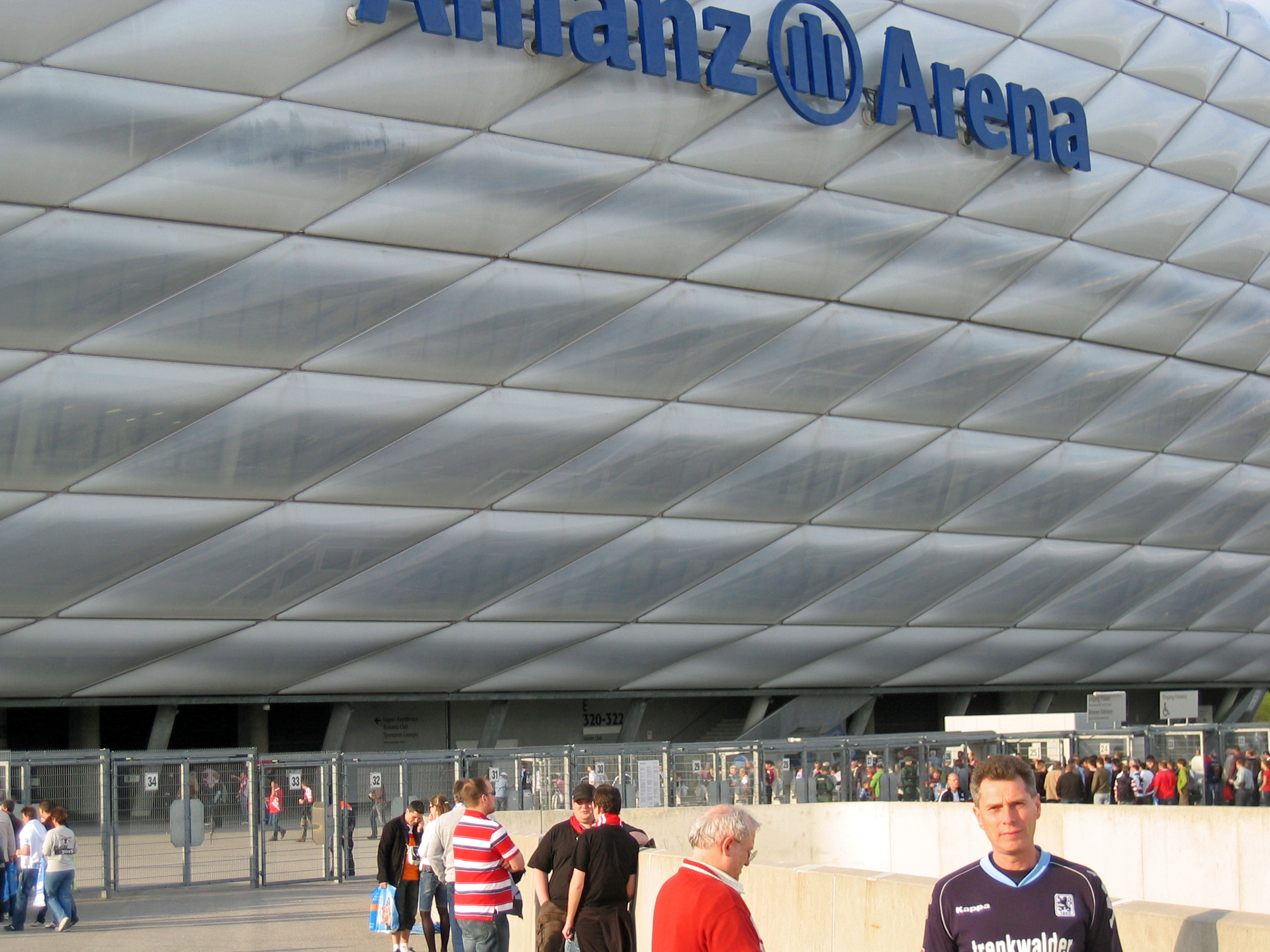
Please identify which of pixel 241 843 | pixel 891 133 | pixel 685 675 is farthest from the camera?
pixel 685 675

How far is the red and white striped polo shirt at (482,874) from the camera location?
6859 mm

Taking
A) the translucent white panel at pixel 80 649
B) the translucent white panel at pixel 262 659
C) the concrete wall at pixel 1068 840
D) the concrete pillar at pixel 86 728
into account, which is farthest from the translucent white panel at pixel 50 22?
the concrete wall at pixel 1068 840

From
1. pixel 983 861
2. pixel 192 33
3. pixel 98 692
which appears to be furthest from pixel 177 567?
pixel 983 861

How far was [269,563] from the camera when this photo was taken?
62.8 ft

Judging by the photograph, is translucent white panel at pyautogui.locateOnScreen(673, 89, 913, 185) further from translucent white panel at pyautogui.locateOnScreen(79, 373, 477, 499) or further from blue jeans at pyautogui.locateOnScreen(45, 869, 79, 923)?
blue jeans at pyautogui.locateOnScreen(45, 869, 79, 923)

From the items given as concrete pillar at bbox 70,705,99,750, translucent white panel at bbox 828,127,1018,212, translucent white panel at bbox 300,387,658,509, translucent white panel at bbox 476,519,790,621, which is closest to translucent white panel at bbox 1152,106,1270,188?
translucent white panel at bbox 828,127,1018,212

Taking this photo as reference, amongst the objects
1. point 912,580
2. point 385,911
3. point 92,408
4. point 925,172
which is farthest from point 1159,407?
point 385,911

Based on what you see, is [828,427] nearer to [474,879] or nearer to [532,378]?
[532,378]

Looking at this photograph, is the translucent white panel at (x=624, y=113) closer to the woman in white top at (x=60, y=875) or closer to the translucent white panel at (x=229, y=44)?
the translucent white panel at (x=229, y=44)

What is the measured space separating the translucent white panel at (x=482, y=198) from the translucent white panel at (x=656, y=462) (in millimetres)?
3469

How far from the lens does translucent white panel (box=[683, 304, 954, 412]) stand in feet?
68.9

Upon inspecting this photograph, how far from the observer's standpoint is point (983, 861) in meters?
3.38

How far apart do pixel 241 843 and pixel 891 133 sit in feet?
Result: 46.2

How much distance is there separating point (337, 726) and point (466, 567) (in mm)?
3889
